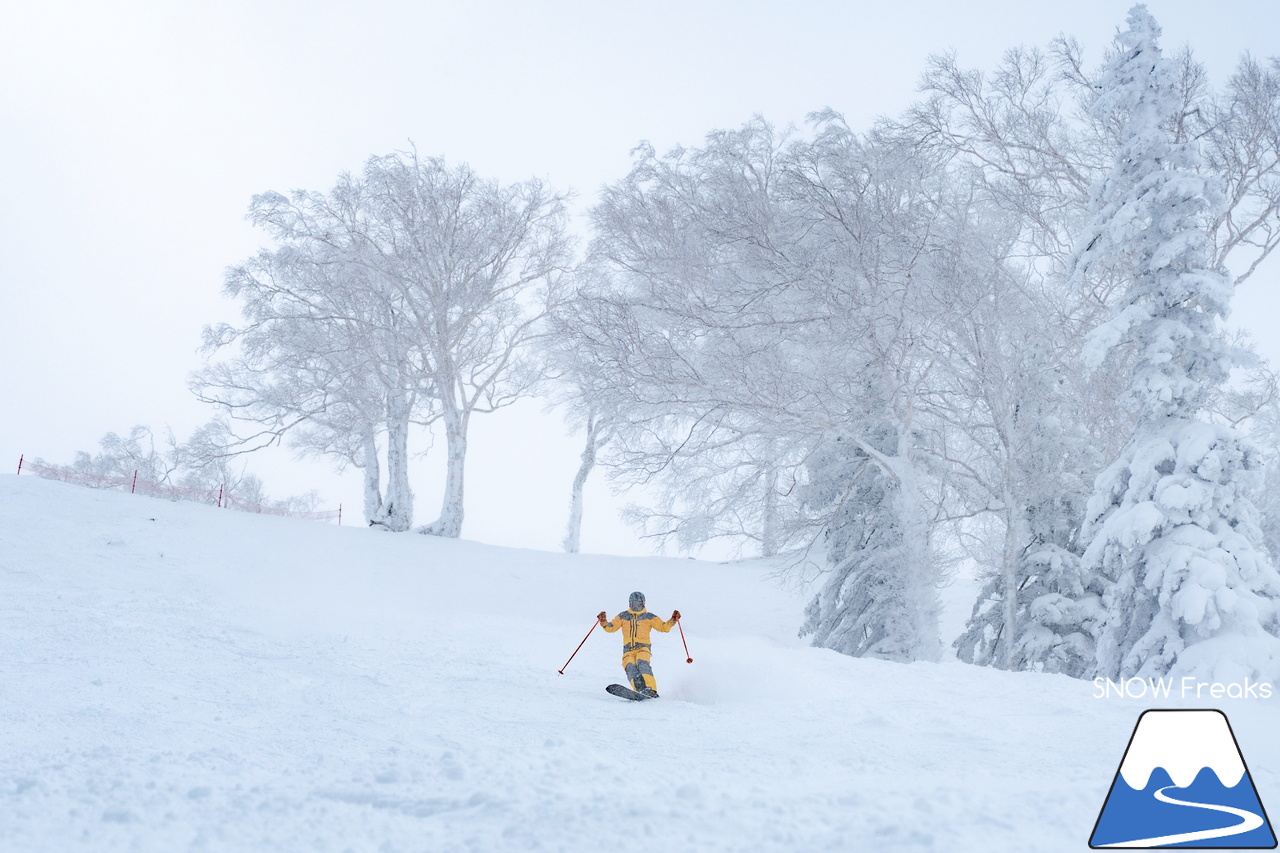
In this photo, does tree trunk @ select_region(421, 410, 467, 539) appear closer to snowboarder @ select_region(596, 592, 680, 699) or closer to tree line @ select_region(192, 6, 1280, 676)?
tree line @ select_region(192, 6, 1280, 676)

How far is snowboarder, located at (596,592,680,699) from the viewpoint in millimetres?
8547

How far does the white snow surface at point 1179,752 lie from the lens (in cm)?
397

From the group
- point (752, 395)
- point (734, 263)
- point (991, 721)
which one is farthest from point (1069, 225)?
point (991, 721)

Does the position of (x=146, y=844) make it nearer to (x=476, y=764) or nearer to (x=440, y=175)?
(x=476, y=764)

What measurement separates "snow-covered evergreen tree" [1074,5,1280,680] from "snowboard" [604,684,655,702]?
6159mm

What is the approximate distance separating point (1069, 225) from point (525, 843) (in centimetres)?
1583

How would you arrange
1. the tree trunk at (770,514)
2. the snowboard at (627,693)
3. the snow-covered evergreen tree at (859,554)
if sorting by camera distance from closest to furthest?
1. the snowboard at (627,693)
2. the snow-covered evergreen tree at (859,554)
3. the tree trunk at (770,514)

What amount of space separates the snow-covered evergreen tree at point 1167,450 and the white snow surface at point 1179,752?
5.75 meters

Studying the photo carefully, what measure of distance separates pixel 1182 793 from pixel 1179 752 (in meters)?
0.22

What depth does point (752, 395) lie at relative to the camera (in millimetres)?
13500

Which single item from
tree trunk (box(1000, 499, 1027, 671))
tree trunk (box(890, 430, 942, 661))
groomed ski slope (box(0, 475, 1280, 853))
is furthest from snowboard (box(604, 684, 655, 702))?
tree trunk (box(1000, 499, 1027, 671))

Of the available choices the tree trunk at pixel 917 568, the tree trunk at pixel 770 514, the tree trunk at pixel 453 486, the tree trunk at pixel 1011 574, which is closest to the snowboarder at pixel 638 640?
the tree trunk at pixel 917 568

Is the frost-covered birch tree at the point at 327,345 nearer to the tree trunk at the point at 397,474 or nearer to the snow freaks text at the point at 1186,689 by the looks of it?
the tree trunk at the point at 397,474

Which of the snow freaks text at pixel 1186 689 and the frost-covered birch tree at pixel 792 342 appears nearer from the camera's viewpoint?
the snow freaks text at pixel 1186 689
